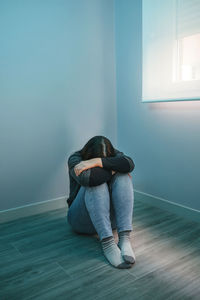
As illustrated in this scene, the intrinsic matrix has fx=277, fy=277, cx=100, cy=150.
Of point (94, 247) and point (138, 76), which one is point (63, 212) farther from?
point (138, 76)

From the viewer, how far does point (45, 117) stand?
2084mm

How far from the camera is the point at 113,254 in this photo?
1.41m

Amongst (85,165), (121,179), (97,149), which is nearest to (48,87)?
(97,149)

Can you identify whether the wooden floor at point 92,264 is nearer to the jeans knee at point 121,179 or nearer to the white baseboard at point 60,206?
the white baseboard at point 60,206

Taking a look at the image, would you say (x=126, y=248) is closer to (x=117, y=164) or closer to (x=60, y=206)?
(x=117, y=164)

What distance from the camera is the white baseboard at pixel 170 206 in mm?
1904

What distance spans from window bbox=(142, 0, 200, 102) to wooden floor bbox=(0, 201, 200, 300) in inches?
35.2

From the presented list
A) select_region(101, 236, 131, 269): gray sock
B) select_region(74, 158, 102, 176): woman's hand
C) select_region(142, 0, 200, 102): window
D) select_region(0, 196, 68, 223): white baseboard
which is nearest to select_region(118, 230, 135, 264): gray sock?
select_region(101, 236, 131, 269): gray sock

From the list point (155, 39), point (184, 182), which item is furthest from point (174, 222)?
point (155, 39)

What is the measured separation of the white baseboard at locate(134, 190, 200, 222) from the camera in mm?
1904

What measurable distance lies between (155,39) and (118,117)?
75 cm

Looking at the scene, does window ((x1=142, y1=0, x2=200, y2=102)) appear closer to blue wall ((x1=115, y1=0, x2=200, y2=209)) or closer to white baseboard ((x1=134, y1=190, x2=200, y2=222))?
blue wall ((x1=115, y1=0, x2=200, y2=209))

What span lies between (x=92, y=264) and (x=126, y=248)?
0.63 ft

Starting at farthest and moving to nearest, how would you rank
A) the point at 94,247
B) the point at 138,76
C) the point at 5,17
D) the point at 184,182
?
the point at 138,76, the point at 184,182, the point at 5,17, the point at 94,247
